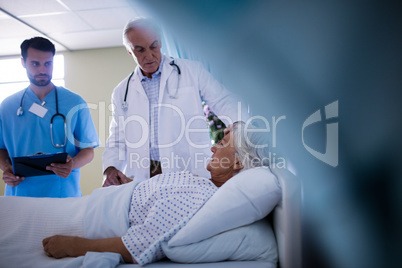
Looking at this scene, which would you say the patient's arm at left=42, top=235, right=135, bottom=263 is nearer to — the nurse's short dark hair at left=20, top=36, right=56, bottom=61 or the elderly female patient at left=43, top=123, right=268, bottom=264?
the elderly female patient at left=43, top=123, right=268, bottom=264

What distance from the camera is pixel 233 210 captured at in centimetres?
114

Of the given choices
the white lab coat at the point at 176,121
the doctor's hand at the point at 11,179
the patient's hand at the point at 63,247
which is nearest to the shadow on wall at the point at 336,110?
the white lab coat at the point at 176,121

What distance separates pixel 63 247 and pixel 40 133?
110cm

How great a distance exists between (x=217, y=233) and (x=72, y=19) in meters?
3.85

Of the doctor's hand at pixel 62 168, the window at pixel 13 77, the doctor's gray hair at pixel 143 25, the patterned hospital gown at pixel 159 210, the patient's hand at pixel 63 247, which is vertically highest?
the window at pixel 13 77

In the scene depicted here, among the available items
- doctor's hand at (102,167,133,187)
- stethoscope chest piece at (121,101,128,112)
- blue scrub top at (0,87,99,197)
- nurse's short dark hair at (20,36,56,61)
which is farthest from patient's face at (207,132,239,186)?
nurse's short dark hair at (20,36,56,61)

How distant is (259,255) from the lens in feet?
3.64

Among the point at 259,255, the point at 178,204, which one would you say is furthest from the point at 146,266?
the point at 259,255

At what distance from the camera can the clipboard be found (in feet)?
5.91

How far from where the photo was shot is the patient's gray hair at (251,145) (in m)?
1.55

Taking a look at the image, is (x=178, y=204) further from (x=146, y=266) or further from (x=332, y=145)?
(x=332, y=145)

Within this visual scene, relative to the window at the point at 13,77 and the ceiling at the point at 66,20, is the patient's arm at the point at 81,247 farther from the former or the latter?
the window at the point at 13,77

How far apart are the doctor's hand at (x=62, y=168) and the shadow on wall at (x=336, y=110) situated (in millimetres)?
1185

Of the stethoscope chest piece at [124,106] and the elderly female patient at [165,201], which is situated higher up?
the stethoscope chest piece at [124,106]
